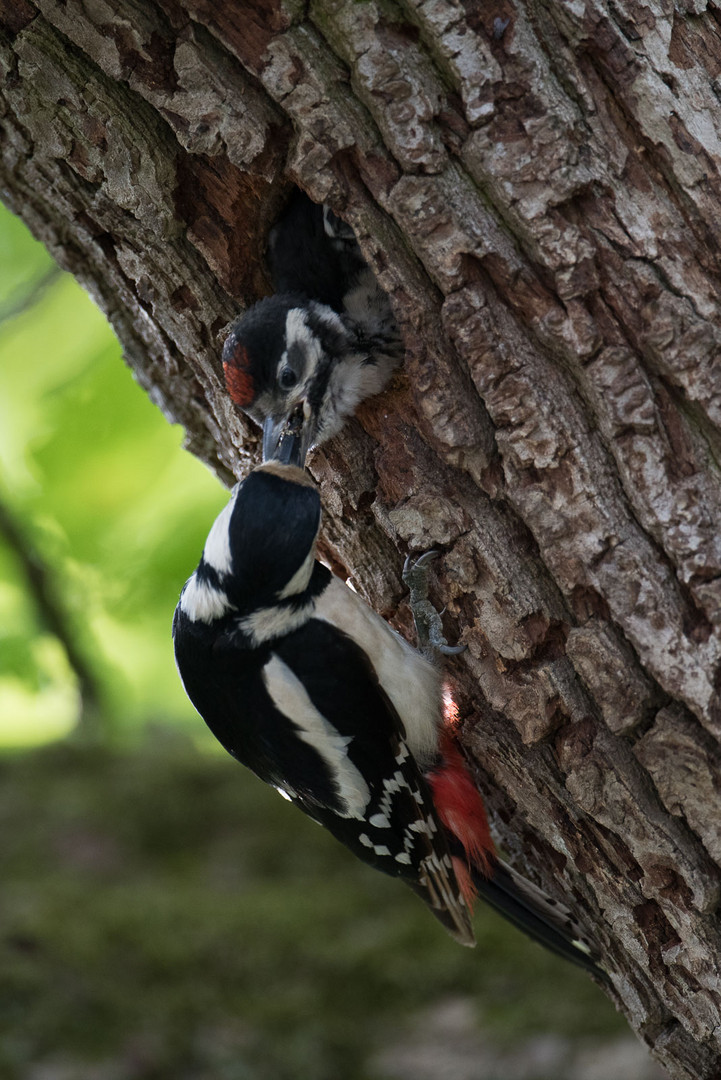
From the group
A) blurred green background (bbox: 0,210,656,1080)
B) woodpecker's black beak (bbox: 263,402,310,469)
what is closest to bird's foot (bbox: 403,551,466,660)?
woodpecker's black beak (bbox: 263,402,310,469)

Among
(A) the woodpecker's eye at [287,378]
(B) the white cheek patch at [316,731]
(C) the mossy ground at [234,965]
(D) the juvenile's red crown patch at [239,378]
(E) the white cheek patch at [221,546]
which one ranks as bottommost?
(C) the mossy ground at [234,965]

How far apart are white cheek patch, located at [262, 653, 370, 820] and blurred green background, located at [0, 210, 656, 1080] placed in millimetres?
1371

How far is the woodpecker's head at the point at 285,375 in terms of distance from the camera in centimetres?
206

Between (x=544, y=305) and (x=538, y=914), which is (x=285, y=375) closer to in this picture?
(x=544, y=305)

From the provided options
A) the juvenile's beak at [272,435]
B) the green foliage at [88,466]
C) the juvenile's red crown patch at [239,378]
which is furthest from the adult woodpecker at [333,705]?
the green foliage at [88,466]

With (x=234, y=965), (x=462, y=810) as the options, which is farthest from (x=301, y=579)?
(x=234, y=965)

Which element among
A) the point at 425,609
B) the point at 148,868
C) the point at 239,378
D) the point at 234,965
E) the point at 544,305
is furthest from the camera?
the point at 148,868

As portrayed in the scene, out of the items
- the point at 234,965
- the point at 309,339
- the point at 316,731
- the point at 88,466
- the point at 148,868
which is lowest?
the point at 234,965

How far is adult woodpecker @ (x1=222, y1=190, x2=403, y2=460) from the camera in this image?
2074 mm

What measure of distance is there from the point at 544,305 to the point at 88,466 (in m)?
3.21

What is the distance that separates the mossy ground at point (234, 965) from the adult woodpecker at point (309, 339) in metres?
2.06

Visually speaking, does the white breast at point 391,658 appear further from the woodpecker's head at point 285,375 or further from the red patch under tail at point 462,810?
the woodpecker's head at point 285,375

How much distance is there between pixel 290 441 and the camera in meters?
2.10

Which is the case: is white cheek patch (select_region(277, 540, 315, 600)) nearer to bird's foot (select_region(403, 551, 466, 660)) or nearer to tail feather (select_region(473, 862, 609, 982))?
Result: bird's foot (select_region(403, 551, 466, 660))
